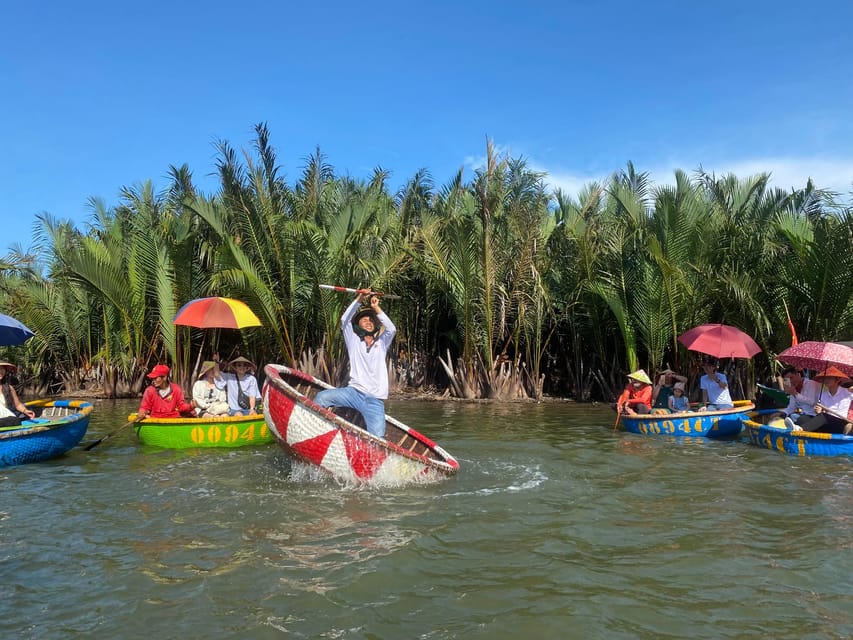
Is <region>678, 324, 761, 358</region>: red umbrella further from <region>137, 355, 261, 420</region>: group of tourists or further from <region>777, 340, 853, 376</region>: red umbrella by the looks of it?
<region>137, 355, 261, 420</region>: group of tourists

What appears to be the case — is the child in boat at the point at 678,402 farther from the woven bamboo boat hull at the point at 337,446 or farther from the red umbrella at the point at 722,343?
the woven bamboo boat hull at the point at 337,446

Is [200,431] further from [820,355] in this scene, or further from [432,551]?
[820,355]

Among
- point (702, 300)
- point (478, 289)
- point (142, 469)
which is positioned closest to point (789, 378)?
point (702, 300)

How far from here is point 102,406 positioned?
53.5 feet

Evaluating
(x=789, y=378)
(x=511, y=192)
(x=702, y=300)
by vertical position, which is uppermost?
(x=511, y=192)

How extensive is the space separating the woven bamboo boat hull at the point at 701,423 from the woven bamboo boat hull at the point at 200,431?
6466 mm

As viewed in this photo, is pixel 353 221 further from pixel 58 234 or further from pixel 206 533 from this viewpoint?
pixel 206 533

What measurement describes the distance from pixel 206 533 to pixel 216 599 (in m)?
1.49

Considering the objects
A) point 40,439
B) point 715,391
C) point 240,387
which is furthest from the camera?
point 715,391

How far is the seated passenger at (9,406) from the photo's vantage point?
9141 millimetres

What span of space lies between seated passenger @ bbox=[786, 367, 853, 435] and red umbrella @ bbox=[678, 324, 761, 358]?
164 centimetres

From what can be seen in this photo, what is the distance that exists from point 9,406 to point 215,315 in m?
3.18

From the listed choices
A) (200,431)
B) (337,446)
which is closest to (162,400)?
(200,431)

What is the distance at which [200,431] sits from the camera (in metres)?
9.78
